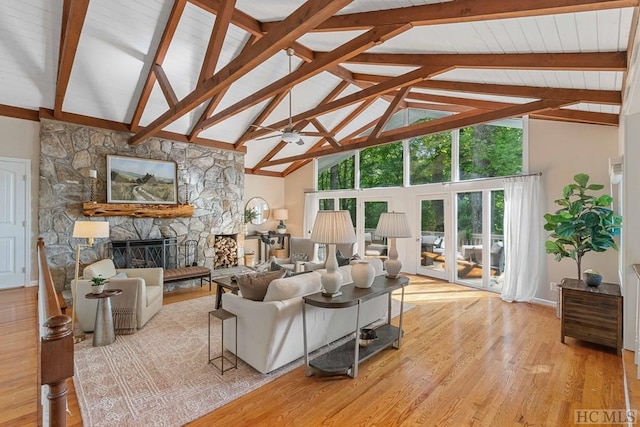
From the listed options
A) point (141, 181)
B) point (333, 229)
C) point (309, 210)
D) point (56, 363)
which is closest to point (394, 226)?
point (333, 229)

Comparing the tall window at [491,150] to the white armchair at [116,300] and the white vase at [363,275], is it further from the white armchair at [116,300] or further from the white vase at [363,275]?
the white armchair at [116,300]

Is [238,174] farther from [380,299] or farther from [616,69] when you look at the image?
[616,69]

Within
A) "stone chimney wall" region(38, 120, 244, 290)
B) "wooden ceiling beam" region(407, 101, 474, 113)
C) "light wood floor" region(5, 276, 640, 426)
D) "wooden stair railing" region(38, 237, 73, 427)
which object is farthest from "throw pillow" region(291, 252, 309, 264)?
"wooden stair railing" region(38, 237, 73, 427)

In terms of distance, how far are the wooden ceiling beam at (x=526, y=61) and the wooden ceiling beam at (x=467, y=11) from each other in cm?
94

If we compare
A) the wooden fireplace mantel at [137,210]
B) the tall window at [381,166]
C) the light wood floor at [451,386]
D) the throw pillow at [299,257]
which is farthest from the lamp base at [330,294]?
the tall window at [381,166]

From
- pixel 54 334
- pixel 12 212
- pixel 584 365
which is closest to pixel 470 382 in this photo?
pixel 584 365

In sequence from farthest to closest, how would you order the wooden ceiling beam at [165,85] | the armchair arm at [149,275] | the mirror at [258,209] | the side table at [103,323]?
the mirror at [258,209]
the armchair arm at [149,275]
the wooden ceiling beam at [165,85]
the side table at [103,323]

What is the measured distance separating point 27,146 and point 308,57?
4829 millimetres

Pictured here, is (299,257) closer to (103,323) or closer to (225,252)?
(225,252)

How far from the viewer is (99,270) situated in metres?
4.06

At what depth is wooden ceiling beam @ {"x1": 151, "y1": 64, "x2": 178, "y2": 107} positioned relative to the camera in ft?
14.2

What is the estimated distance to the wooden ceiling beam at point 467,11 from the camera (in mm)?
1946

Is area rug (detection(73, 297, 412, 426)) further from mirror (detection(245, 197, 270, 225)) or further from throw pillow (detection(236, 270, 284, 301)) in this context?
mirror (detection(245, 197, 270, 225))

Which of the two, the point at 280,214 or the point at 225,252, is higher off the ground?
the point at 280,214
